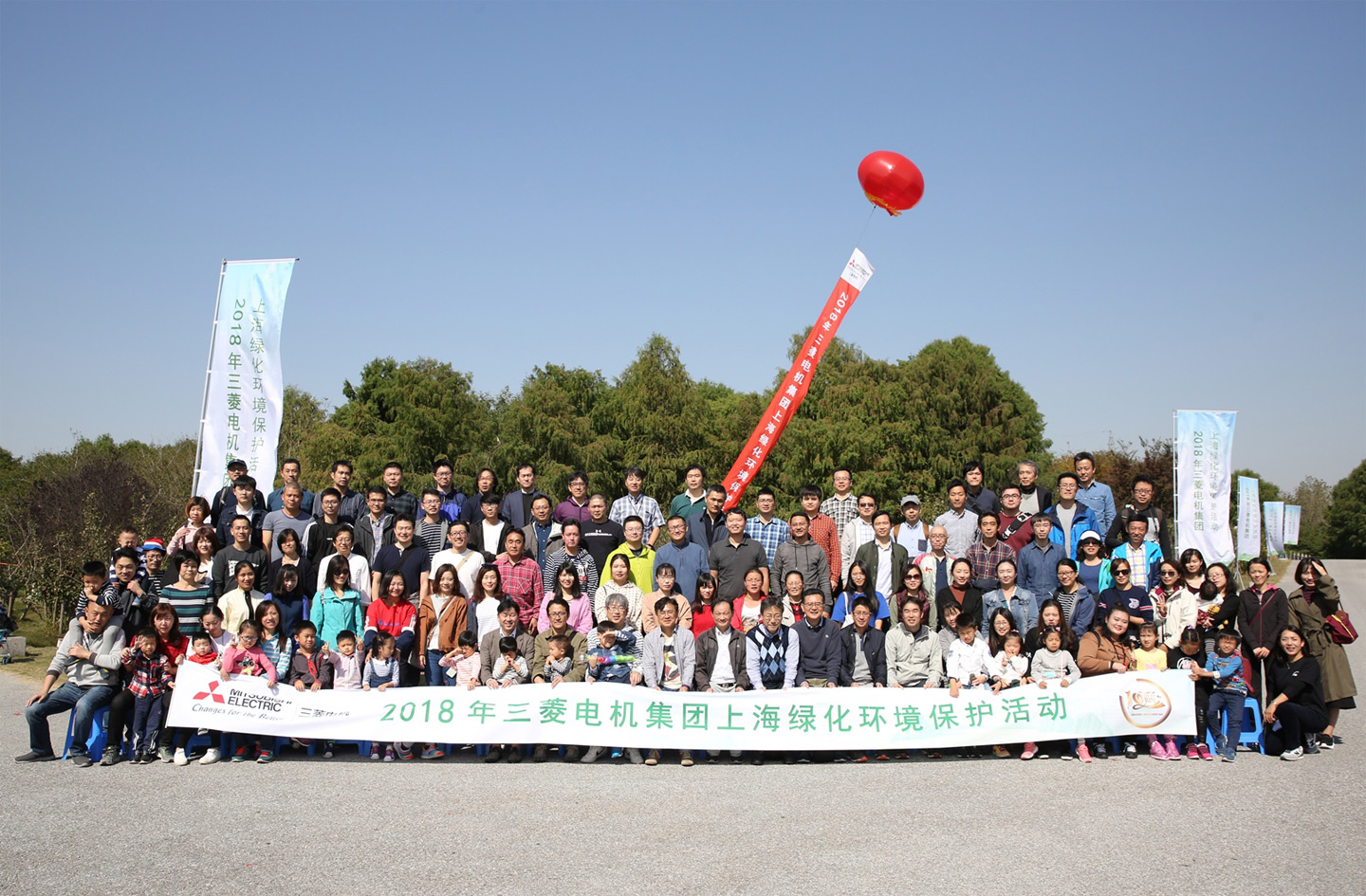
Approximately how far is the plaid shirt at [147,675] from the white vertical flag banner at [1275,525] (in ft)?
168

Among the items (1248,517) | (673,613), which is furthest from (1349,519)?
(673,613)

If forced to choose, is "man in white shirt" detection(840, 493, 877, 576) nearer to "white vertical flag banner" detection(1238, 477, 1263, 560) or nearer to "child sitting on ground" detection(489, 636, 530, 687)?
"child sitting on ground" detection(489, 636, 530, 687)

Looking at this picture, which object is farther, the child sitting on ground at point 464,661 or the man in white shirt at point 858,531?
the man in white shirt at point 858,531

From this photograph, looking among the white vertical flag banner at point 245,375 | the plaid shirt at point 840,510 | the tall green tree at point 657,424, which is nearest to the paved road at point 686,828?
the plaid shirt at point 840,510

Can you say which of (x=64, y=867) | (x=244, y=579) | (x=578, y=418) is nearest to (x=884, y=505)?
(x=578, y=418)

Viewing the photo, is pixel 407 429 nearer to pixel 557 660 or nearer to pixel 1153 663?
pixel 557 660

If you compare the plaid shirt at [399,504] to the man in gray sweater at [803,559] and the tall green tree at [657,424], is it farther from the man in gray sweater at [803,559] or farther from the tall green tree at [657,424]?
the tall green tree at [657,424]

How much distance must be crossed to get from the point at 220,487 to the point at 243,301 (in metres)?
2.27

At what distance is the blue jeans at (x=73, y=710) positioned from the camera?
7.41m

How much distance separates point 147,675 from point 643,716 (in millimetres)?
4055

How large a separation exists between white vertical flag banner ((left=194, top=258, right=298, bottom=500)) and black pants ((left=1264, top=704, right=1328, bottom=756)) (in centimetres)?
1060

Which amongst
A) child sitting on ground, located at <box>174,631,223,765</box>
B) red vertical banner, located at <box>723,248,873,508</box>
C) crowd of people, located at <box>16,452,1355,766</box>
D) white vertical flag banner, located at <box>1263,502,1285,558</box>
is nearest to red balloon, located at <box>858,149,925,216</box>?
red vertical banner, located at <box>723,248,873,508</box>

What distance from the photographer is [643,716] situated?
Answer: 7.52 metres

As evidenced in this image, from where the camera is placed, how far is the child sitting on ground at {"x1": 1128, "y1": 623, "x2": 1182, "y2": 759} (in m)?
7.78
